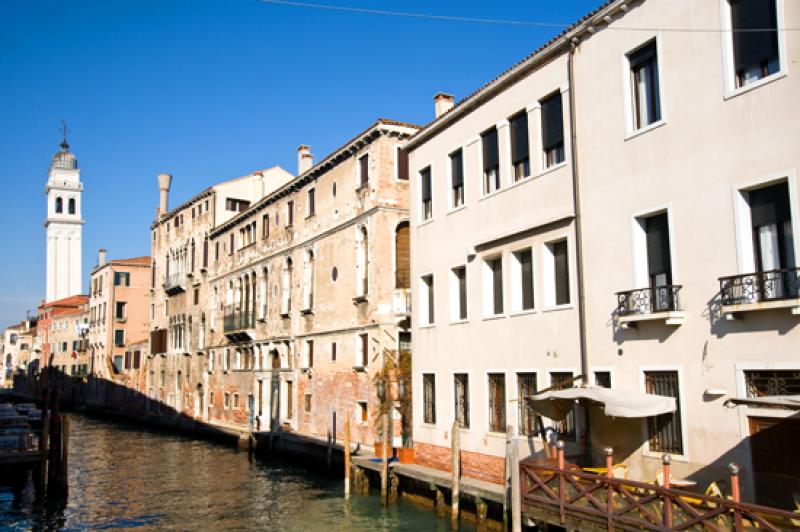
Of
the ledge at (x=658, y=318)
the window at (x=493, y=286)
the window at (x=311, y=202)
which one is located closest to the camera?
the ledge at (x=658, y=318)

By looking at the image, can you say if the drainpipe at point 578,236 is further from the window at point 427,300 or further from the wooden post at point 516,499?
the window at point 427,300

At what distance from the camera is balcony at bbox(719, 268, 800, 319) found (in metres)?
9.06

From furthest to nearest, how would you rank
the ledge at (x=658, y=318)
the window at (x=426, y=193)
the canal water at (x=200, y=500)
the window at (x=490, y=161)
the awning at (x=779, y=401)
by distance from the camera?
the window at (x=426, y=193) → the canal water at (x=200, y=500) → the window at (x=490, y=161) → the ledge at (x=658, y=318) → the awning at (x=779, y=401)

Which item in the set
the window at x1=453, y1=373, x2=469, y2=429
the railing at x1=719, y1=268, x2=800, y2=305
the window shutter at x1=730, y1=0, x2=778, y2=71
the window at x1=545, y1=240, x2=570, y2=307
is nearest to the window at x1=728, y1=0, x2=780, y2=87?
the window shutter at x1=730, y1=0, x2=778, y2=71

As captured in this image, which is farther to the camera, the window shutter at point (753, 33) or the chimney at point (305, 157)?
the chimney at point (305, 157)

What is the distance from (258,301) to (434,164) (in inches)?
625

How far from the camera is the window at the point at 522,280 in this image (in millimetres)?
14234

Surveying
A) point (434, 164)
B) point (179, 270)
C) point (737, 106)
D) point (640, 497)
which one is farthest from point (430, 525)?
point (179, 270)

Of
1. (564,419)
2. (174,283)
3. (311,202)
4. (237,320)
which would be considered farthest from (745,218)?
(174,283)

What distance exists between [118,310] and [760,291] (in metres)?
53.3

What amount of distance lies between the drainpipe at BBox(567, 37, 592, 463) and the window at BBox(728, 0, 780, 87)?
3.26m

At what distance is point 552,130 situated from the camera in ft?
44.9

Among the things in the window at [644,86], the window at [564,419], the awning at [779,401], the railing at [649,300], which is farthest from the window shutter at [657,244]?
the awning at [779,401]

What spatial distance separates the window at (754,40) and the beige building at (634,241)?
3cm
